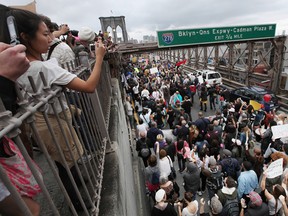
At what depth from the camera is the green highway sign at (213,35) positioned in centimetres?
1261

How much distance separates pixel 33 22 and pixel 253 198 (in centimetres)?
422

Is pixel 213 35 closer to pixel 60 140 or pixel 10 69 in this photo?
pixel 60 140

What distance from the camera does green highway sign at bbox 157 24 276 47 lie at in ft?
41.4

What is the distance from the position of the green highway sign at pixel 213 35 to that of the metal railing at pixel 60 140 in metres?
11.0

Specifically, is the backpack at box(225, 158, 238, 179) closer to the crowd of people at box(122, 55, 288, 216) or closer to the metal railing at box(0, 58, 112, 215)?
the crowd of people at box(122, 55, 288, 216)

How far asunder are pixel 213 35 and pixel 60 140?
13.4 m

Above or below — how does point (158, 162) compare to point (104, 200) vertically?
below

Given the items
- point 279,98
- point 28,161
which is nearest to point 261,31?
point 279,98

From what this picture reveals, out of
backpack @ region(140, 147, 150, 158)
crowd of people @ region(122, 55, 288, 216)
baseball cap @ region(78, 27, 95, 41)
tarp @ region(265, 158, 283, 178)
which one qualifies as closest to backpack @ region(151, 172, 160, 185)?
crowd of people @ region(122, 55, 288, 216)

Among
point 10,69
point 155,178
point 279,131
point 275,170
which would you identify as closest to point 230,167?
point 275,170

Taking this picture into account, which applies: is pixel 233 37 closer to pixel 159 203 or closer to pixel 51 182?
pixel 159 203

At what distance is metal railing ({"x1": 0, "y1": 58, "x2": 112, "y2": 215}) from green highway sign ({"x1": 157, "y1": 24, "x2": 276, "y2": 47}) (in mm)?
10983

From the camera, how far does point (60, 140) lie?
165 cm

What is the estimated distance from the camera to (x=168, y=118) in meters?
9.59
